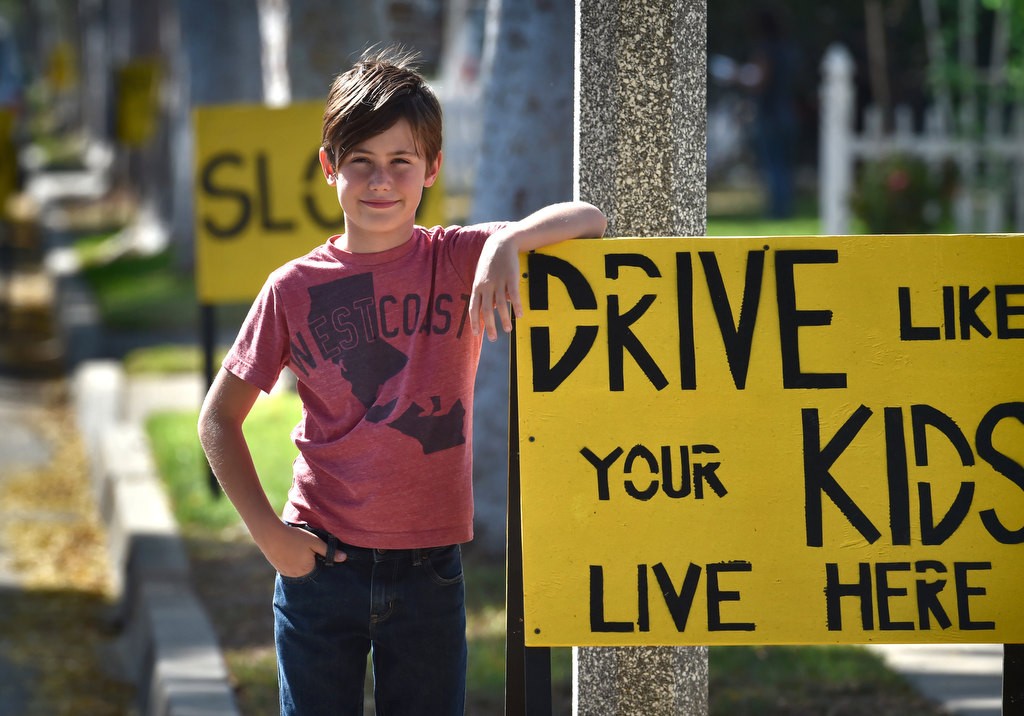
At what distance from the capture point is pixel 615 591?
2896 millimetres

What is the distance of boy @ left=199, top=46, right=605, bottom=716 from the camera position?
2.74 m

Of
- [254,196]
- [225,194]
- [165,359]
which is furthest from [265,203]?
[165,359]

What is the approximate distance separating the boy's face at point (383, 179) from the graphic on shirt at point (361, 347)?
113mm

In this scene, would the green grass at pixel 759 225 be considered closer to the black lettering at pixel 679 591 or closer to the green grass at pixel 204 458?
the green grass at pixel 204 458

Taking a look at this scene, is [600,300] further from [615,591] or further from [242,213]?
[242,213]

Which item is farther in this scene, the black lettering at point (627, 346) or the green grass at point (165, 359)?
the green grass at point (165, 359)

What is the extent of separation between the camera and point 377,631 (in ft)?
9.07

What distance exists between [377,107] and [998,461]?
4.18 ft

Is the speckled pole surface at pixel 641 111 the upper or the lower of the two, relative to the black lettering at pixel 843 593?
upper

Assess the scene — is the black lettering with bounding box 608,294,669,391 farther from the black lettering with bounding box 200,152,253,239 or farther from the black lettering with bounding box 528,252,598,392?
the black lettering with bounding box 200,152,253,239

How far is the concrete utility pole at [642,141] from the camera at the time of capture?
3057 millimetres

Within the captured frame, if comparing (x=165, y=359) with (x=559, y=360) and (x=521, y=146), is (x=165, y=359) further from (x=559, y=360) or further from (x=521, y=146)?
(x=559, y=360)

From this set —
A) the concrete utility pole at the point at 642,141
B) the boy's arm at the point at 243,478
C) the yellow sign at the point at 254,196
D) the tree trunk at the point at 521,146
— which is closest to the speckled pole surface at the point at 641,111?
the concrete utility pole at the point at 642,141

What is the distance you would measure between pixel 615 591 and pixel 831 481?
438mm
